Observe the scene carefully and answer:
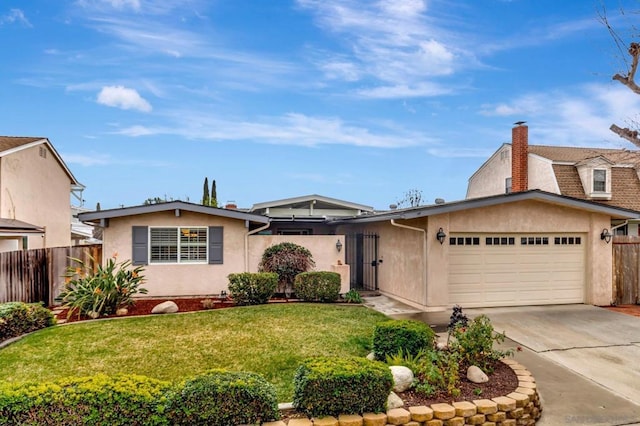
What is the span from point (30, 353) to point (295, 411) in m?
5.50

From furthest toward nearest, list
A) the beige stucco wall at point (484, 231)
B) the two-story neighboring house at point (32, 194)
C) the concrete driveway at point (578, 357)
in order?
the two-story neighboring house at point (32, 194)
the beige stucco wall at point (484, 231)
the concrete driveway at point (578, 357)

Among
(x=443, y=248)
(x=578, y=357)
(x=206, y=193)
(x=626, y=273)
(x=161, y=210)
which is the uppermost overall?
(x=206, y=193)

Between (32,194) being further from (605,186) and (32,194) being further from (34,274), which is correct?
(605,186)

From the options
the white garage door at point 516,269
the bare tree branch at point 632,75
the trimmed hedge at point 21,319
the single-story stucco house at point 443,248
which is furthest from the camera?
the white garage door at point 516,269

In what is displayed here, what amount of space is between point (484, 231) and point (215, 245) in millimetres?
8037

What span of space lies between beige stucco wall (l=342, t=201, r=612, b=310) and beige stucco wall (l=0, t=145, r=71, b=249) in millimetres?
14184

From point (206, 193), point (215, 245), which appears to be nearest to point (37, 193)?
point (215, 245)

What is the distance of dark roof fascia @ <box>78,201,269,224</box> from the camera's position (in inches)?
476

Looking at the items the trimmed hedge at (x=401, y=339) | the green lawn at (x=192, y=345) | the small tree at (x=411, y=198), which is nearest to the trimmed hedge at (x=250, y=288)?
the green lawn at (x=192, y=345)

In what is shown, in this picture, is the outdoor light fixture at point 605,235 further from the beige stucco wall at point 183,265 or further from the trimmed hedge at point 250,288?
the beige stucco wall at point 183,265

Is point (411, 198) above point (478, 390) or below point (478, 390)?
above

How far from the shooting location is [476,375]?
5.65 metres

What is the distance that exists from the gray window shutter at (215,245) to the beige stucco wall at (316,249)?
94cm

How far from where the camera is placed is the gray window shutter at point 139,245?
12.7m
